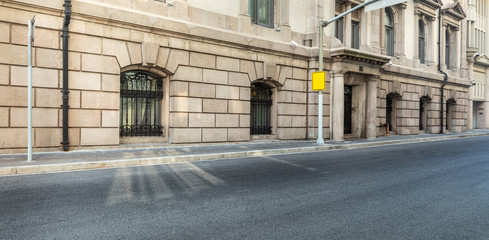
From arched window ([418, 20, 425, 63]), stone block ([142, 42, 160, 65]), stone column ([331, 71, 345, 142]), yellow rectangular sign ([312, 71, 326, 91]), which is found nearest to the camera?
stone block ([142, 42, 160, 65])

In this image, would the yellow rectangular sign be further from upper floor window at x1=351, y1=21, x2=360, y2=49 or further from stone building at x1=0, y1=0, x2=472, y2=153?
upper floor window at x1=351, y1=21, x2=360, y2=49

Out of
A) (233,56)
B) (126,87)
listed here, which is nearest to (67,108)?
(126,87)

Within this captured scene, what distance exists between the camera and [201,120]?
14523mm

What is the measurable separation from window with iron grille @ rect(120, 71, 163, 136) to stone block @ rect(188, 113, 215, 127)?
4.24ft

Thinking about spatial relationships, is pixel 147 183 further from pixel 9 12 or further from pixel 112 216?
pixel 9 12

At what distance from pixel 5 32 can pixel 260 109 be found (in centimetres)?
1093

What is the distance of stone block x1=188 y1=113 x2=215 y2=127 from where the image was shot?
46.6ft

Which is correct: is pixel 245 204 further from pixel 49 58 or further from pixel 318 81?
pixel 318 81

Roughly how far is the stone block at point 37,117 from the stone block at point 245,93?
7663mm

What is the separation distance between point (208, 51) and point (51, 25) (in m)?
5.92

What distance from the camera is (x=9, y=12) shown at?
410 inches

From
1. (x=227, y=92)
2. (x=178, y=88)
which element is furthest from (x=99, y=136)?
(x=227, y=92)

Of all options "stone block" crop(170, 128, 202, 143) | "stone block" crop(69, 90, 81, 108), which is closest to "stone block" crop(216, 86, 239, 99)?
"stone block" crop(170, 128, 202, 143)

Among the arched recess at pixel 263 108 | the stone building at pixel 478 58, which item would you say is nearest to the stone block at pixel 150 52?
the arched recess at pixel 263 108
